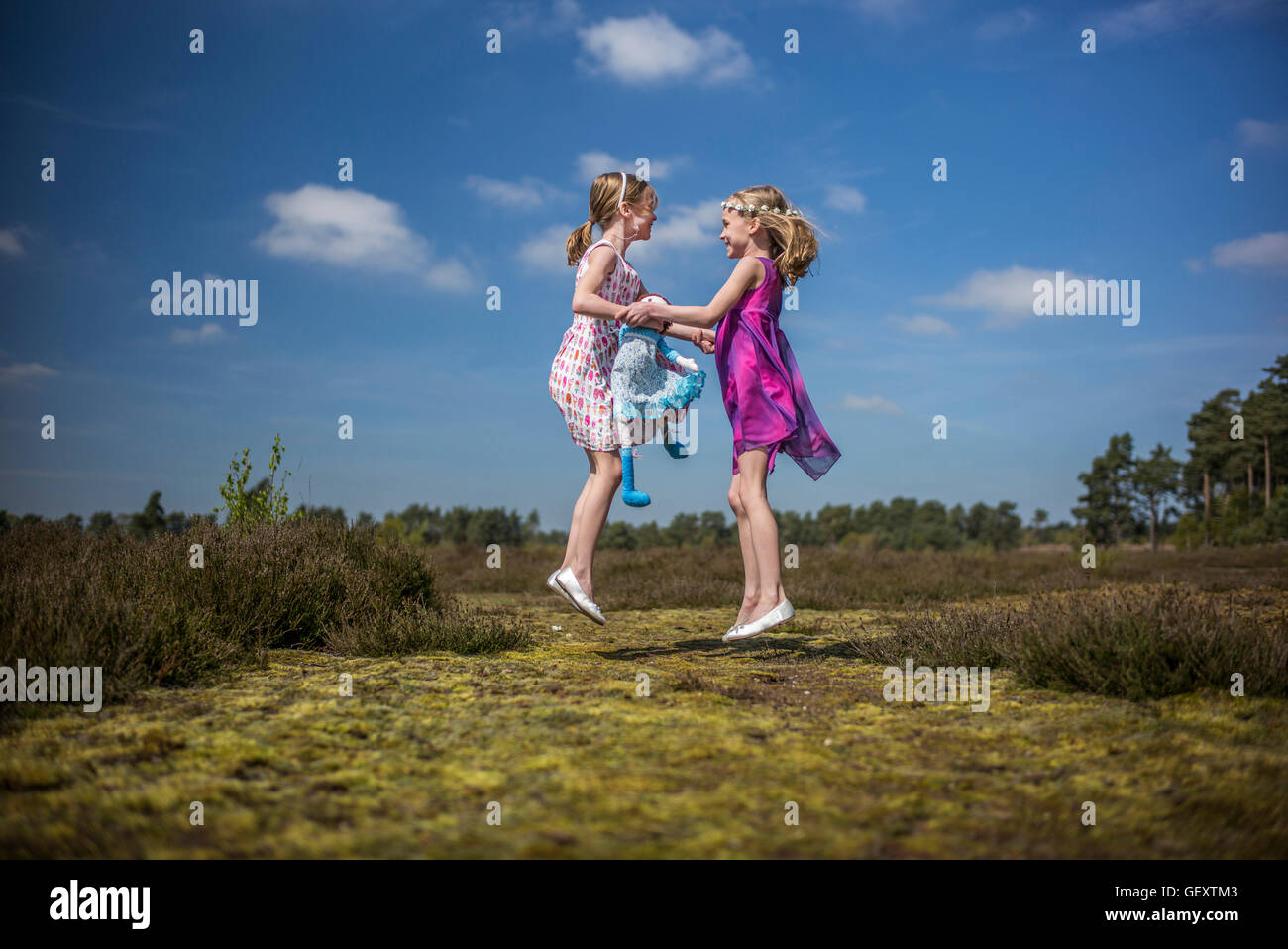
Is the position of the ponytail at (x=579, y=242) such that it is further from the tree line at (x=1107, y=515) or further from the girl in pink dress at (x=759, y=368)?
the tree line at (x=1107, y=515)

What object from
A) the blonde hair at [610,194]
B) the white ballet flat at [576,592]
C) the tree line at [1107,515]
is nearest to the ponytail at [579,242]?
the blonde hair at [610,194]

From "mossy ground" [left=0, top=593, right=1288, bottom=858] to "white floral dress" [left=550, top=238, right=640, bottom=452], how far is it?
1.50 m

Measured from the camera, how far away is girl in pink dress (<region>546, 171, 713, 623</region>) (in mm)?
4742

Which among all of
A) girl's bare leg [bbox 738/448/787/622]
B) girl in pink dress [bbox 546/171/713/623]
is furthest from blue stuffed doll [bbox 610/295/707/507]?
girl's bare leg [bbox 738/448/787/622]

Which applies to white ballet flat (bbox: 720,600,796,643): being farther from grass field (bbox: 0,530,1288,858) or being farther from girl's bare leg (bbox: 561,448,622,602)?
girl's bare leg (bbox: 561,448,622,602)

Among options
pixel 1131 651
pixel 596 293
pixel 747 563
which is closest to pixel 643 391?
pixel 596 293

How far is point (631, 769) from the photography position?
240cm

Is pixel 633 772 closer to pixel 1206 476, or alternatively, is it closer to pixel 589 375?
pixel 589 375

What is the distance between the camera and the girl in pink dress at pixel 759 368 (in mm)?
4688

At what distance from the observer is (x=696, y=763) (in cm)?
246

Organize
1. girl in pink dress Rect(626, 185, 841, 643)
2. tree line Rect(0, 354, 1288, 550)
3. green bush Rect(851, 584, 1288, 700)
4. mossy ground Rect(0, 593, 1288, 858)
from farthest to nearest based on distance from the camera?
1. tree line Rect(0, 354, 1288, 550)
2. girl in pink dress Rect(626, 185, 841, 643)
3. green bush Rect(851, 584, 1288, 700)
4. mossy ground Rect(0, 593, 1288, 858)
